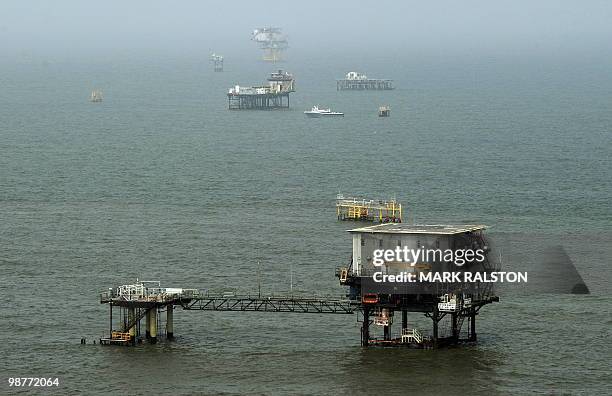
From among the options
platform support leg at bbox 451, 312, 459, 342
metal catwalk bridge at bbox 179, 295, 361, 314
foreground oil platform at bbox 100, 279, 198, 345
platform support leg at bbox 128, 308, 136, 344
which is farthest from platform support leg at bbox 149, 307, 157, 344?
platform support leg at bbox 451, 312, 459, 342

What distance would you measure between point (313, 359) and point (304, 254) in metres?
30.6

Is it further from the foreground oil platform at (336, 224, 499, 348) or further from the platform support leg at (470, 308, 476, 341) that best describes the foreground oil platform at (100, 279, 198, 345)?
the platform support leg at (470, 308, 476, 341)

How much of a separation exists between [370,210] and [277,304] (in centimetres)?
4381

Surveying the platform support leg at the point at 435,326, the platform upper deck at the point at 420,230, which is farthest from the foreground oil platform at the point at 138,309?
the platform support leg at the point at 435,326

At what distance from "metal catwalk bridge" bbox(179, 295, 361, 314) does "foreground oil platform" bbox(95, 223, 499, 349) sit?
5 cm

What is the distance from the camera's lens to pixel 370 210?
431 ft

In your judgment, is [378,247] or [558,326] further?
[558,326]

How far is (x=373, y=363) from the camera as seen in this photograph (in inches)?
3076

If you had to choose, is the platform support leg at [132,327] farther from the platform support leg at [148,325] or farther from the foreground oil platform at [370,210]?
the foreground oil platform at [370,210]

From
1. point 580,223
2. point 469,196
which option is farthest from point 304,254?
point 469,196

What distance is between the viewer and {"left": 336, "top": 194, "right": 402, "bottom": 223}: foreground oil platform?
5006 inches

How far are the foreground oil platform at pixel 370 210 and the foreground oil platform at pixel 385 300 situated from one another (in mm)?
42508

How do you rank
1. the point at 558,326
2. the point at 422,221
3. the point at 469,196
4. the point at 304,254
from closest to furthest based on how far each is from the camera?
the point at 558,326 < the point at 304,254 < the point at 422,221 < the point at 469,196

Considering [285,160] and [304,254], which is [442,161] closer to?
[285,160]
